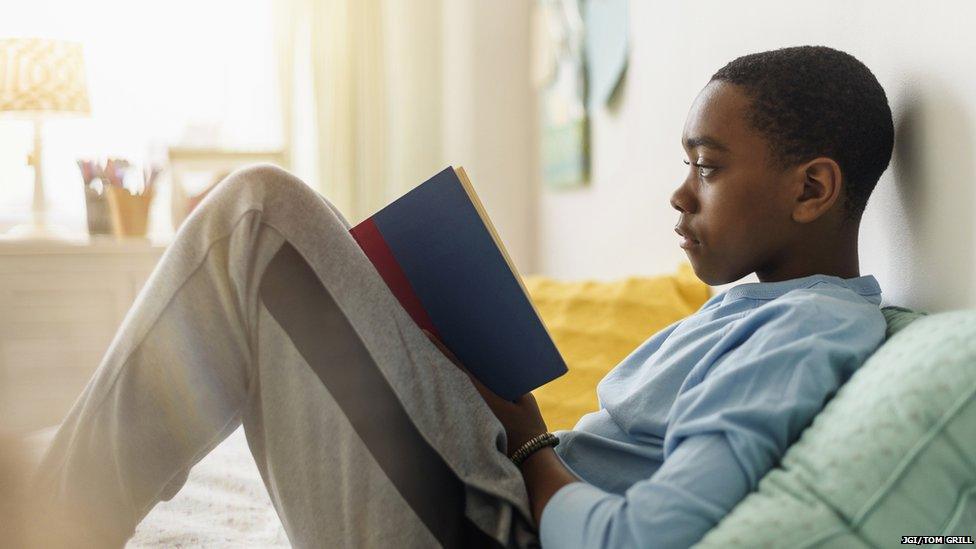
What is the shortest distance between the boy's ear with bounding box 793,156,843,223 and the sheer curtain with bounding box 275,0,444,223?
242cm

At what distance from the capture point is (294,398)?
0.89m

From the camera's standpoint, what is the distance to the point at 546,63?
9.90 feet

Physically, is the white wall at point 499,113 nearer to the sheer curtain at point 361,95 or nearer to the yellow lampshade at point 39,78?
the sheer curtain at point 361,95

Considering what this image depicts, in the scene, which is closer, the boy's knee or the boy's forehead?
the boy's knee

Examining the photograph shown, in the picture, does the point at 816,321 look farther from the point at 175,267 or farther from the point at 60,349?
the point at 60,349

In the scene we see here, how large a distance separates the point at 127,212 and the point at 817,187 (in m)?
2.17

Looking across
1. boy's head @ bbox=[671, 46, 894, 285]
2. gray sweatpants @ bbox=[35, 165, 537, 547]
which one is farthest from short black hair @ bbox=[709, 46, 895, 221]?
gray sweatpants @ bbox=[35, 165, 537, 547]

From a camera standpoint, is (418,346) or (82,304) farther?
(82,304)

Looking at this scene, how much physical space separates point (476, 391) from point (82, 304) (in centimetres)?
198

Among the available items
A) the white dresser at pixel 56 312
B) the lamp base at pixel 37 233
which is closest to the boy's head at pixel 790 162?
the white dresser at pixel 56 312

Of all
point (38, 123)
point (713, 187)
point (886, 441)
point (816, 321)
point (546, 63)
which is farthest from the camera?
point (546, 63)

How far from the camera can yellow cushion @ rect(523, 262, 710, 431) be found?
168 centimetres

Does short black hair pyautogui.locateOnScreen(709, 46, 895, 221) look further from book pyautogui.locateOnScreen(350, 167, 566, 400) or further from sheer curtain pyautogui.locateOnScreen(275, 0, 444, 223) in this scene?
sheer curtain pyautogui.locateOnScreen(275, 0, 444, 223)

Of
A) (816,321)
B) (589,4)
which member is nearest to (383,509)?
(816,321)
